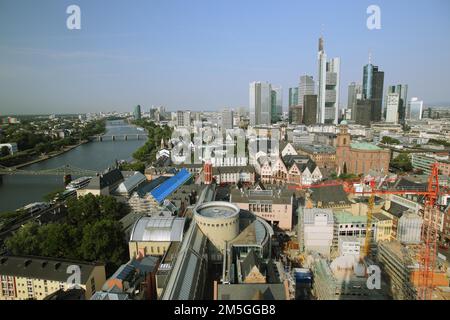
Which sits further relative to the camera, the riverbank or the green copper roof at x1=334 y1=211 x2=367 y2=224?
the riverbank

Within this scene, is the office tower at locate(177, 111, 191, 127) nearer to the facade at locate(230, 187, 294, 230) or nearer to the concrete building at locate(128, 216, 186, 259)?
the facade at locate(230, 187, 294, 230)

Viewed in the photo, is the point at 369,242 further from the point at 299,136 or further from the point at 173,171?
the point at 299,136

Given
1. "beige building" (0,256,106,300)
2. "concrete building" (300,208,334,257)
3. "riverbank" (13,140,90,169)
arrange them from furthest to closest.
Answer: "riverbank" (13,140,90,169)
"concrete building" (300,208,334,257)
"beige building" (0,256,106,300)

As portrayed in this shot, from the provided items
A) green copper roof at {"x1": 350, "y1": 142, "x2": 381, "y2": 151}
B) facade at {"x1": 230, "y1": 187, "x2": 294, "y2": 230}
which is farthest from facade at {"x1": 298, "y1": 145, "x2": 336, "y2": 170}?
facade at {"x1": 230, "y1": 187, "x2": 294, "y2": 230}
